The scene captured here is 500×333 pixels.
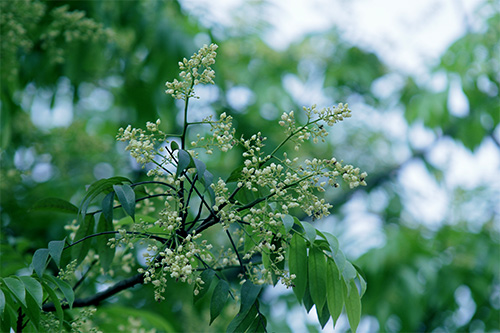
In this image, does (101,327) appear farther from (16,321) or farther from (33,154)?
(33,154)

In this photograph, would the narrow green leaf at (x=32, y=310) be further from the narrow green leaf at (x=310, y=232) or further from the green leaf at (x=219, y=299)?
the narrow green leaf at (x=310, y=232)

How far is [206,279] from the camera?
146 centimetres

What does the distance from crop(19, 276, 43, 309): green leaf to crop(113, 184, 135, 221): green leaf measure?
0.98 feet

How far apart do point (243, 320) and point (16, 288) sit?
56 centimetres

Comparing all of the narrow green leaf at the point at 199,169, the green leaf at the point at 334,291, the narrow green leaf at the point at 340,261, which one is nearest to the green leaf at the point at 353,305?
the green leaf at the point at 334,291

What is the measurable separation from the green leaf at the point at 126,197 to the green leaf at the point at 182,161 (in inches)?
5.7

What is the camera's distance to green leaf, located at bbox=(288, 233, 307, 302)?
58.1 inches

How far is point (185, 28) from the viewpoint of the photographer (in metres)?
4.00

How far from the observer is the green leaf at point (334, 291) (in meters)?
1.51

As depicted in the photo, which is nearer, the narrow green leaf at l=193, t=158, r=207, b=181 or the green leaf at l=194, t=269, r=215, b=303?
the narrow green leaf at l=193, t=158, r=207, b=181

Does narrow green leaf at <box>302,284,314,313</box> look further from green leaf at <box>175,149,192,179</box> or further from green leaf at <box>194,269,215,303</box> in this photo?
green leaf at <box>175,149,192,179</box>

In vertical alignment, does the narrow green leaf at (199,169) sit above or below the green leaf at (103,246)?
above

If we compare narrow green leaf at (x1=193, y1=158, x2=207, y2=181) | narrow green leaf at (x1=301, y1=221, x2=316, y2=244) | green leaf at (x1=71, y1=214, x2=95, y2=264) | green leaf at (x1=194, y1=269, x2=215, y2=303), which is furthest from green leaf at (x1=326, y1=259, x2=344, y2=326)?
green leaf at (x1=71, y1=214, x2=95, y2=264)

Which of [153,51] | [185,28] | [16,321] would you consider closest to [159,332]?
[16,321]
